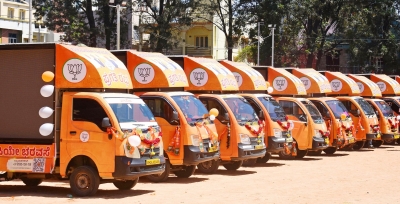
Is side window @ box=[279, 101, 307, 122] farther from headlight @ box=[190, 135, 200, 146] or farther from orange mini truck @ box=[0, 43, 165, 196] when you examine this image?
orange mini truck @ box=[0, 43, 165, 196]

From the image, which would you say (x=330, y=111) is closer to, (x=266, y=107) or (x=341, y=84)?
(x=341, y=84)

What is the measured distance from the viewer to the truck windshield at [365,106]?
105ft

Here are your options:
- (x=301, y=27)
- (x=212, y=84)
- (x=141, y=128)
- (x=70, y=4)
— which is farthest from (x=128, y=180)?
(x=301, y=27)

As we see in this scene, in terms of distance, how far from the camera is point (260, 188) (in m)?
18.3

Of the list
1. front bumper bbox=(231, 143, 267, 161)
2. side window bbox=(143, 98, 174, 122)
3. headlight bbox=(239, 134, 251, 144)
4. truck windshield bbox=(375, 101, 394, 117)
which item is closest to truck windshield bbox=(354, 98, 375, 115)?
truck windshield bbox=(375, 101, 394, 117)

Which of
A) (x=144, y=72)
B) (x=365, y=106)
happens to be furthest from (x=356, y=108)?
(x=144, y=72)

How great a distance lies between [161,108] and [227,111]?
8.73ft

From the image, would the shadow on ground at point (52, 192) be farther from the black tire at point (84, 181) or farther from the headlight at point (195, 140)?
the headlight at point (195, 140)

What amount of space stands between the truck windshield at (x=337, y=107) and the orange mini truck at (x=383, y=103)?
367 centimetres

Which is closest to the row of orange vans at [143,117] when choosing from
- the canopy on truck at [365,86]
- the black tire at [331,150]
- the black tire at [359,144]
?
the black tire at [331,150]

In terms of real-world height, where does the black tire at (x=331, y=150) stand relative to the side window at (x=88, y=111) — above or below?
below

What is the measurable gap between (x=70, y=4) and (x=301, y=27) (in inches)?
658

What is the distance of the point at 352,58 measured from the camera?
6141 cm

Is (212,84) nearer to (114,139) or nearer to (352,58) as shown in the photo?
(114,139)
